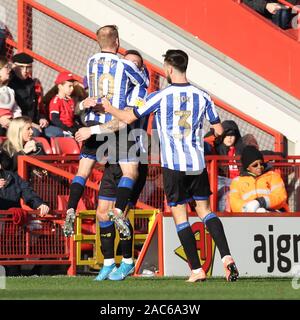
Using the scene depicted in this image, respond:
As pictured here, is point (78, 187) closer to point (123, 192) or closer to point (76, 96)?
point (123, 192)

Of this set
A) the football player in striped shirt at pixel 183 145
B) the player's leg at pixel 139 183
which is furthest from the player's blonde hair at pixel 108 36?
the player's leg at pixel 139 183

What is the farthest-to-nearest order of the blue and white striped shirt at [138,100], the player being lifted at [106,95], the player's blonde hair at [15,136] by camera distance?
the player's blonde hair at [15,136] → the blue and white striped shirt at [138,100] → the player being lifted at [106,95]

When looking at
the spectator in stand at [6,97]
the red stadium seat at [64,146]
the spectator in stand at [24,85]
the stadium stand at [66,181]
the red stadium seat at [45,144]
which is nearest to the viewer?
the stadium stand at [66,181]

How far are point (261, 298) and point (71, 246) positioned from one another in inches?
181

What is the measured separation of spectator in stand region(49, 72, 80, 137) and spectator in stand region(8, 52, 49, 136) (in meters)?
0.18

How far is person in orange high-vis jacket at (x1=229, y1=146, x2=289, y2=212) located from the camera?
15523 mm

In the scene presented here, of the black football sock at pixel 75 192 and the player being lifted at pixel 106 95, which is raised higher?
the player being lifted at pixel 106 95

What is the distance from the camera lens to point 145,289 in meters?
12.3

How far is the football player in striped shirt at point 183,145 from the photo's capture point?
13.0 metres

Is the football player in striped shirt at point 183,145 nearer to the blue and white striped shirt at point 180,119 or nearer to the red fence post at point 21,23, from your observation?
the blue and white striped shirt at point 180,119

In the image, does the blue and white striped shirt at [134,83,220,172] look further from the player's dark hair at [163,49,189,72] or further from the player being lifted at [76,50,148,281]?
the player being lifted at [76,50,148,281]
